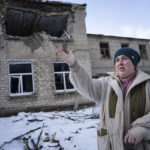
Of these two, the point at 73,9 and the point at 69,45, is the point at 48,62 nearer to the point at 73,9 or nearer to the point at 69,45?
the point at 69,45

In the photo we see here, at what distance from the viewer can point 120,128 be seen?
1165 mm

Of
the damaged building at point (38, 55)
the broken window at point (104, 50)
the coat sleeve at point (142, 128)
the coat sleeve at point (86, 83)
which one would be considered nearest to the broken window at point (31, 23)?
the damaged building at point (38, 55)

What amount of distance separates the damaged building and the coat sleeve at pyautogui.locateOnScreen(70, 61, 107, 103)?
5.70m

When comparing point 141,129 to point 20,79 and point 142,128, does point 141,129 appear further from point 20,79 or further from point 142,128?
point 20,79

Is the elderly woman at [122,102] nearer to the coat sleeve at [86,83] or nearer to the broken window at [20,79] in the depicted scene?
the coat sleeve at [86,83]

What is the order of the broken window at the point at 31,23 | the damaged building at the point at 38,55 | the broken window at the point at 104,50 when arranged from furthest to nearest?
the broken window at the point at 104,50 → the broken window at the point at 31,23 → the damaged building at the point at 38,55

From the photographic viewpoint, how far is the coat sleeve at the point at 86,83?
130cm

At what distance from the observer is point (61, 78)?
793cm

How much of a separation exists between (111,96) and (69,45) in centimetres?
732

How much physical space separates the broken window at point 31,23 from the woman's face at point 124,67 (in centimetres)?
817

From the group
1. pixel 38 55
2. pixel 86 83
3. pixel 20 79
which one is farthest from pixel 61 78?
pixel 86 83

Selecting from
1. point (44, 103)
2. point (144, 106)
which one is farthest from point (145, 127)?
point (44, 103)

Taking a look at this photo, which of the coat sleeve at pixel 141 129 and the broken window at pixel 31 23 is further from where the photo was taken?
the broken window at pixel 31 23

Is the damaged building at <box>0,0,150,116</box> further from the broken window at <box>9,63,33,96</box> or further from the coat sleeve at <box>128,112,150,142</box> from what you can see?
the coat sleeve at <box>128,112,150,142</box>
